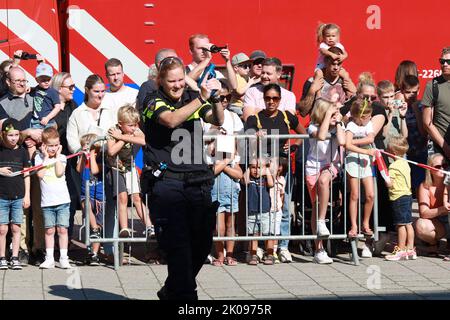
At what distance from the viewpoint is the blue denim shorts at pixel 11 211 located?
10891mm

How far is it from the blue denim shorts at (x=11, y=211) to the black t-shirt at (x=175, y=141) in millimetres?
2904

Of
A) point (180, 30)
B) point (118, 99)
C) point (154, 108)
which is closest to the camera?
point (154, 108)

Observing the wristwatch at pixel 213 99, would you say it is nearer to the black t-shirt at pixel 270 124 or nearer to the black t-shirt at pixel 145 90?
the black t-shirt at pixel 270 124

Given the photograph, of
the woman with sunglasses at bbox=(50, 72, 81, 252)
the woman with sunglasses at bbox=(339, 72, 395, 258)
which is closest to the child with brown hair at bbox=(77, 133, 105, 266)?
the woman with sunglasses at bbox=(50, 72, 81, 252)

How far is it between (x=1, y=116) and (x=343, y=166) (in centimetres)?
360

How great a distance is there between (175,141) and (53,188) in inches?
116

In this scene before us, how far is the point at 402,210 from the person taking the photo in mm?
11594

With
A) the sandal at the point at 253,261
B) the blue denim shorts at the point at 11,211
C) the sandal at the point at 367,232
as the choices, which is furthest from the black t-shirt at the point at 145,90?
the sandal at the point at 367,232

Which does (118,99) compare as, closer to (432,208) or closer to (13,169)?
(13,169)

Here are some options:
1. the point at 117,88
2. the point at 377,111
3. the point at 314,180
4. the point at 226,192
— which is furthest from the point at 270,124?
the point at 117,88

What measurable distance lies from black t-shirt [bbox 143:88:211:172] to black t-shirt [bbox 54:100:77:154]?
367 cm

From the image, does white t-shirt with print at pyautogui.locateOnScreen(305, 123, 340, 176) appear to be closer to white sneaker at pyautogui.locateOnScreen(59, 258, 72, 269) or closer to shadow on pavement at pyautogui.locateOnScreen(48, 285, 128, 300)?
white sneaker at pyautogui.locateOnScreen(59, 258, 72, 269)
